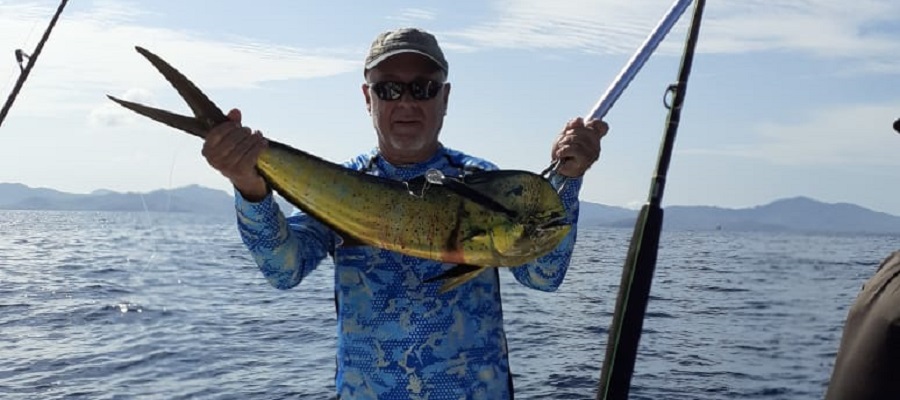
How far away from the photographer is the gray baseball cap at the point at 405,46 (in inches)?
133

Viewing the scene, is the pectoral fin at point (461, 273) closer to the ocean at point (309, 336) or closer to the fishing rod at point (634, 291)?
the fishing rod at point (634, 291)

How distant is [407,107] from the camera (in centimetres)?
346

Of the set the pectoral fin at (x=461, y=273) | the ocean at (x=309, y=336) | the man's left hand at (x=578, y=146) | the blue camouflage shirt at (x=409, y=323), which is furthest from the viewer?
the ocean at (x=309, y=336)

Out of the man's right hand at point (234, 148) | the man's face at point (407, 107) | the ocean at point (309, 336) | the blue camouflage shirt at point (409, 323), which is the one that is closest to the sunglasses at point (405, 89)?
the man's face at point (407, 107)

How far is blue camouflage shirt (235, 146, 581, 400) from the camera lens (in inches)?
141

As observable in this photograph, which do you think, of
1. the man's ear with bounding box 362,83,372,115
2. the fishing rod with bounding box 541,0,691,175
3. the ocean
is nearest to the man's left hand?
the fishing rod with bounding box 541,0,691,175

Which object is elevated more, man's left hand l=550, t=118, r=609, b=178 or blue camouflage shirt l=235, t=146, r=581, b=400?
man's left hand l=550, t=118, r=609, b=178

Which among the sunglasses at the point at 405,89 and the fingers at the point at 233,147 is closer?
the fingers at the point at 233,147

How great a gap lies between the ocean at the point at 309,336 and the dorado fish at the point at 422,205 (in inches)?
296

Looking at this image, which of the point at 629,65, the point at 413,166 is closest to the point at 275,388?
the point at 413,166

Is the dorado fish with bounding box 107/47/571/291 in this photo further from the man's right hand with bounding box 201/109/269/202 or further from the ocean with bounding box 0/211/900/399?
the ocean with bounding box 0/211/900/399

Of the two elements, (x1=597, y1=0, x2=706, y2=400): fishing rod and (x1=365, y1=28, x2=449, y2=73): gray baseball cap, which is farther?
(x1=365, y1=28, x2=449, y2=73): gray baseball cap

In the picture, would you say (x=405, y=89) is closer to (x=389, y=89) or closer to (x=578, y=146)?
(x=389, y=89)

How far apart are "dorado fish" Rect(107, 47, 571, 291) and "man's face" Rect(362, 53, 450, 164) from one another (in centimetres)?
53
